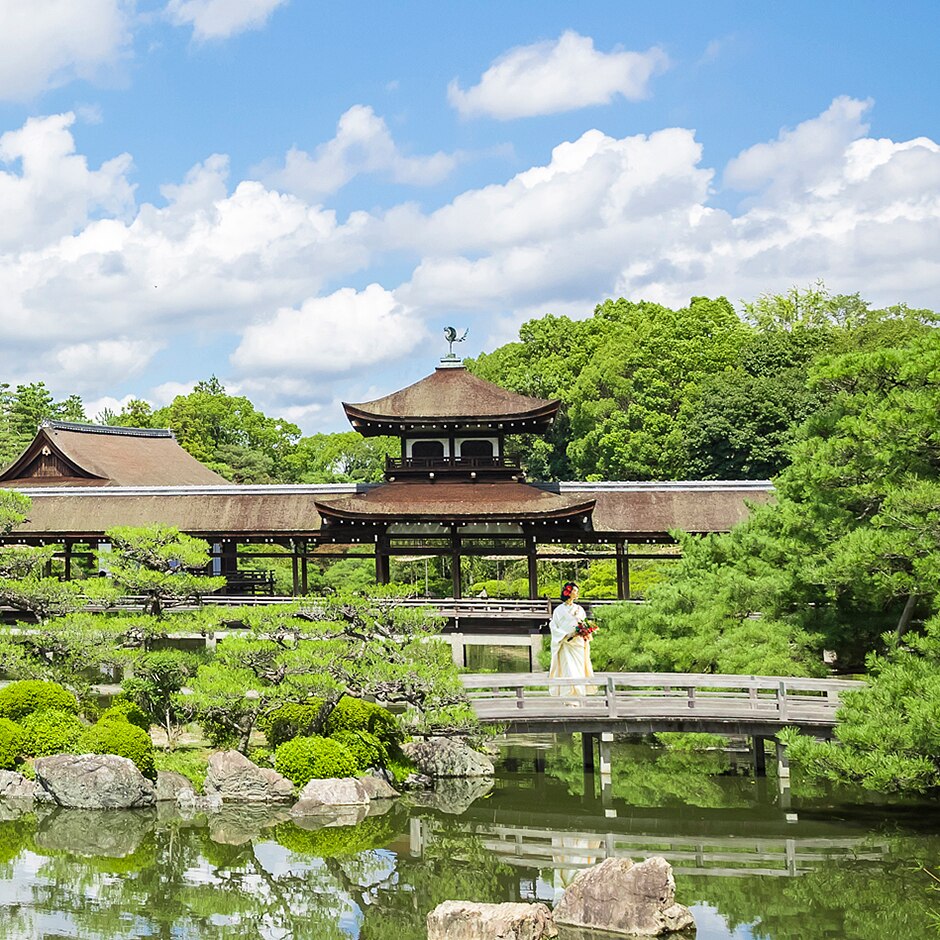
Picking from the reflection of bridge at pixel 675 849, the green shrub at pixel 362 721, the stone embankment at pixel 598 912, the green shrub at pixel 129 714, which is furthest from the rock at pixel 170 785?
the stone embankment at pixel 598 912

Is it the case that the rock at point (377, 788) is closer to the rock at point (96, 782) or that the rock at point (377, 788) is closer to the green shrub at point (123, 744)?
the rock at point (96, 782)

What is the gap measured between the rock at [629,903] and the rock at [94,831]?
257 inches

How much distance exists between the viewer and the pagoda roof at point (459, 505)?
2470 centimetres

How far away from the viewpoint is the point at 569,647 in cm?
1814

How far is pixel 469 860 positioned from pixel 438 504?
1181 centimetres

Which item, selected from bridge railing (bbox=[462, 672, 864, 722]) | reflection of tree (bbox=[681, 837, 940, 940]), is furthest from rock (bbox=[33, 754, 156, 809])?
reflection of tree (bbox=[681, 837, 940, 940])

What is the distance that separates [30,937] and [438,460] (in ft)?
55.9

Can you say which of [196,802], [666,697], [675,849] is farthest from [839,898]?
[196,802]

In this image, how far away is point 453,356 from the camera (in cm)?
2880

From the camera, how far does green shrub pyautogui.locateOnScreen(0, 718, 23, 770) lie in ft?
58.6

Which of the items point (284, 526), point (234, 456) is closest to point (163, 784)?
point (284, 526)

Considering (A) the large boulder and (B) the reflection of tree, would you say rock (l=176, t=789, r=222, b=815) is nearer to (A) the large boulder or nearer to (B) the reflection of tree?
(A) the large boulder

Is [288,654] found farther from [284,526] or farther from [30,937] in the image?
[284,526]

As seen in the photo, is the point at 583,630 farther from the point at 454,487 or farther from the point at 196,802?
the point at 454,487
